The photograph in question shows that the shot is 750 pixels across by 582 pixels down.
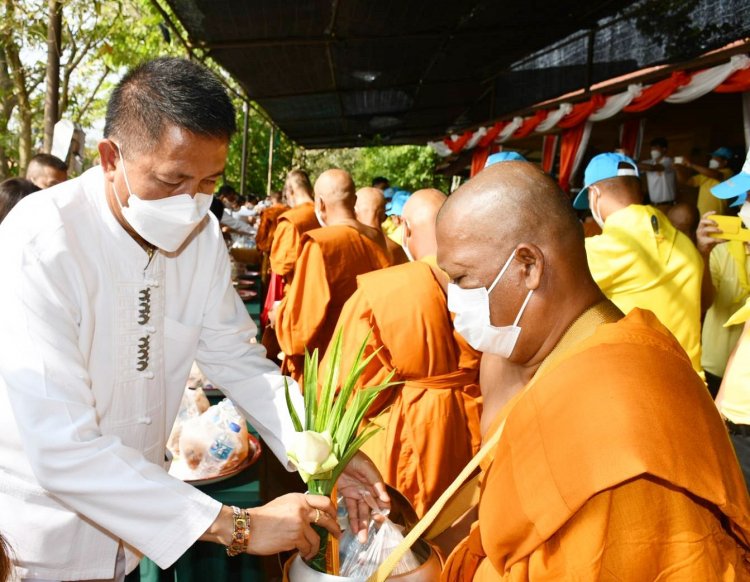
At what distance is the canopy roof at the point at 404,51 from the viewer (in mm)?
6828

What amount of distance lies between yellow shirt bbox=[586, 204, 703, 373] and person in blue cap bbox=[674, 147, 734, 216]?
13.4 feet

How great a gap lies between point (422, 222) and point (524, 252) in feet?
5.62

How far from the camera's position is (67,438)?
4.29 ft

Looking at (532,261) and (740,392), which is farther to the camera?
(740,392)

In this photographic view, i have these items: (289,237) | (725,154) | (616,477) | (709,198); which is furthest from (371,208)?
(725,154)

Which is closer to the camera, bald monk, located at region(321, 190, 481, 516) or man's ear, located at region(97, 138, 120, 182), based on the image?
man's ear, located at region(97, 138, 120, 182)

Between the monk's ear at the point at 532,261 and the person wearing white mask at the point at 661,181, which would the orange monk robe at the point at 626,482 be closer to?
the monk's ear at the point at 532,261

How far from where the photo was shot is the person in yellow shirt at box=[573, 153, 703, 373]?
344 centimetres

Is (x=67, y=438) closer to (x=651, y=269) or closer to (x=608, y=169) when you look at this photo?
(x=651, y=269)

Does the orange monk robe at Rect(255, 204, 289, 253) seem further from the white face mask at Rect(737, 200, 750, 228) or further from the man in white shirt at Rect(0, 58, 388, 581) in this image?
the man in white shirt at Rect(0, 58, 388, 581)

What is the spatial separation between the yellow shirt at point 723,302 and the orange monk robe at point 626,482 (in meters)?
3.53

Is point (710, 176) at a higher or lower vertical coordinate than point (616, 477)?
higher

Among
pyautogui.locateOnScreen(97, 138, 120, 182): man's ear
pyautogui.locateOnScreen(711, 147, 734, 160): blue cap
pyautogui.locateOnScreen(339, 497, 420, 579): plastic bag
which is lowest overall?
pyautogui.locateOnScreen(339, 497, 420, 579): plastic bag

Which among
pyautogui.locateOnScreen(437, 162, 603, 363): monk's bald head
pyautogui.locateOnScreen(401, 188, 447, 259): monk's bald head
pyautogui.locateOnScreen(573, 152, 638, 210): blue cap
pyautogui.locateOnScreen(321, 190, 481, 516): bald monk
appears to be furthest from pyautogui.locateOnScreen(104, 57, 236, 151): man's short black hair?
pyautogui.locateOnScreen(573, 152, 638, 210): blue cap
